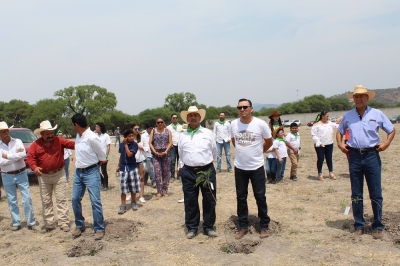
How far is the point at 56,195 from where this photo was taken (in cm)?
610

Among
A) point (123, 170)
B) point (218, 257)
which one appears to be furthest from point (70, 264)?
point (123, 170)

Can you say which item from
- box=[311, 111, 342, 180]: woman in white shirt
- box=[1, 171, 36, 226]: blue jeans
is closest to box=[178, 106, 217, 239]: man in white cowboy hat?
box=[1, 171, 36, 226]: blue jeans

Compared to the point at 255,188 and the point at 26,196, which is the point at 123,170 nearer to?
the point at 26,196

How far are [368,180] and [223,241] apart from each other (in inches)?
87.5

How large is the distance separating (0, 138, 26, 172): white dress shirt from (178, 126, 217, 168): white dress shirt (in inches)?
112

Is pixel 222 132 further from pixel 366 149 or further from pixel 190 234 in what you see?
pixel 366 149

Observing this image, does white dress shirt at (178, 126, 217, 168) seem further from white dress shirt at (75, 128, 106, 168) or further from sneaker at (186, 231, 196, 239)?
white dress shirt at (75, 128, 106, 168)

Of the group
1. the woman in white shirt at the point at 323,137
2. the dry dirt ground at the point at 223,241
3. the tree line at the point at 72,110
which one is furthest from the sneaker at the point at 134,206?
the tree line at the point at 72,110

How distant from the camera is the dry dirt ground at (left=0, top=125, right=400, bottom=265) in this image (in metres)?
4.64

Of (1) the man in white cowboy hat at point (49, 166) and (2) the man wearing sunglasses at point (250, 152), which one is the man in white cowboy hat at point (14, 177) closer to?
(1) the man in white cowboy hat at point (49, 166)

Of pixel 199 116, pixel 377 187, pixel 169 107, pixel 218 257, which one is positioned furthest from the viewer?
pixel 169 107

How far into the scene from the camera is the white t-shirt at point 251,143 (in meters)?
5.20

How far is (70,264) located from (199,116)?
2789mm

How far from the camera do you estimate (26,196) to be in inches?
247
